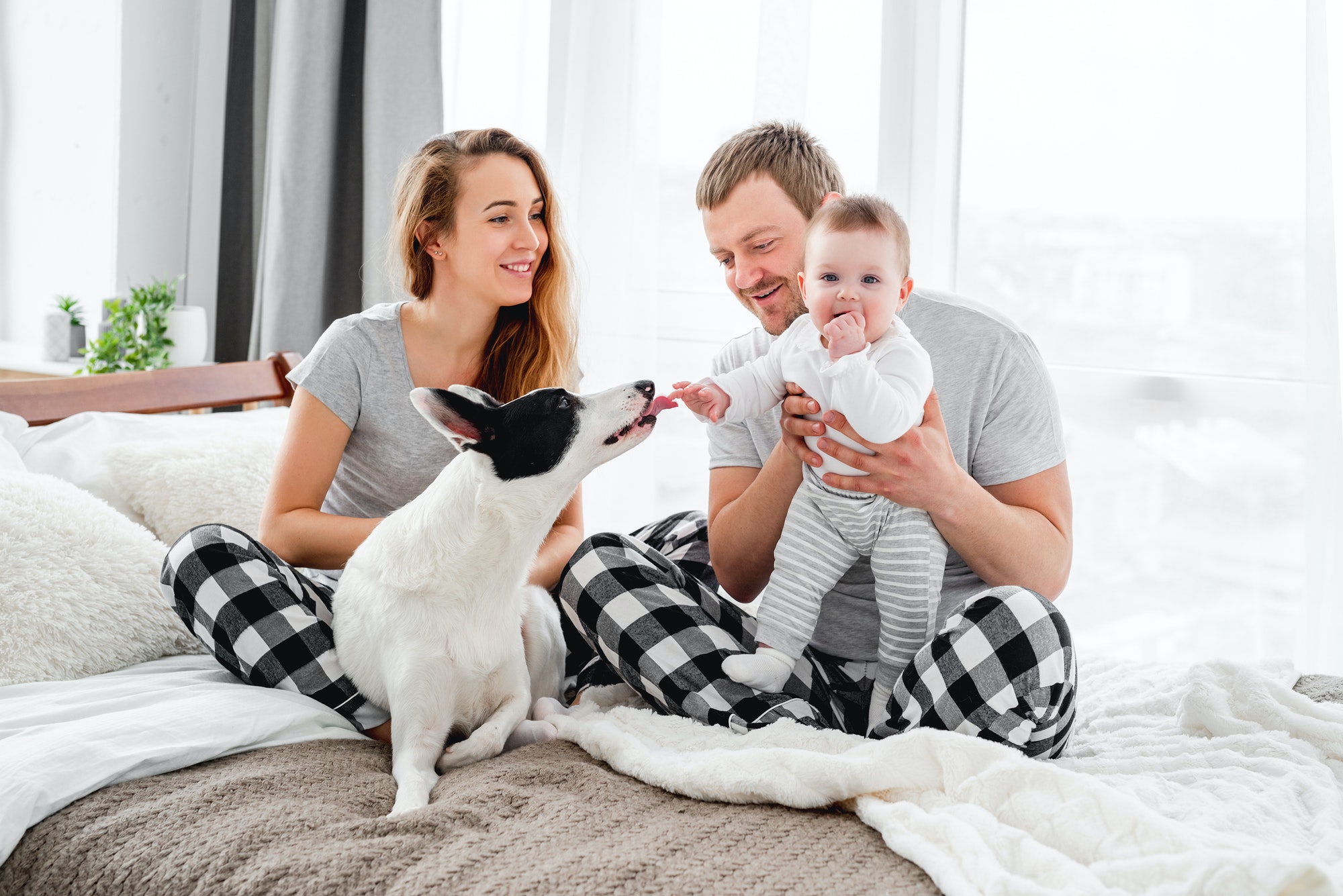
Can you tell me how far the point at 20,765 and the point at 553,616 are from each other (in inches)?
31.7

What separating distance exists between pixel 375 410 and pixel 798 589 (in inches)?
33.3

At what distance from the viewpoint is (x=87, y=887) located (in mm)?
1068

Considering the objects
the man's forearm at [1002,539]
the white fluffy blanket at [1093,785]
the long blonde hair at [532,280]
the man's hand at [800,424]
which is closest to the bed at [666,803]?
the white fluffy blanket at [1093,785]

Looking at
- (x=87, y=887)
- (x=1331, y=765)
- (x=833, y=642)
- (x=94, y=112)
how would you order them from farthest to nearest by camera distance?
1. (x=94, y=112)
2. (x=833, y=642)
3. (x=1331, y=765)
4. (x=87, y=887)

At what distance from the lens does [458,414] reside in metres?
1.32

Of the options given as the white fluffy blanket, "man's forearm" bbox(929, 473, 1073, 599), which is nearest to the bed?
the white fluffy blanket

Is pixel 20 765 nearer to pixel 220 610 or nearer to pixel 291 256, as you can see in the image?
pixel 220 610

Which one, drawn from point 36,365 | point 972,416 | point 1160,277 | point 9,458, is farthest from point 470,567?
point 36,365

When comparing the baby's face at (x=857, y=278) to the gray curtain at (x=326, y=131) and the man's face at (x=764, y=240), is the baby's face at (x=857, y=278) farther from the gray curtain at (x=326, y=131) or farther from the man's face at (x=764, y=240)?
the gray curtain at (x=326, y=131)

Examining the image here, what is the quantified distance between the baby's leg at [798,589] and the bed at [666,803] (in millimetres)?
127

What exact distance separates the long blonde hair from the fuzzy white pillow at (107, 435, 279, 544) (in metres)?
0.52

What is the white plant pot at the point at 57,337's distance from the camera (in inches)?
126

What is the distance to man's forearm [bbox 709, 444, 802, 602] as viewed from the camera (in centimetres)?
159

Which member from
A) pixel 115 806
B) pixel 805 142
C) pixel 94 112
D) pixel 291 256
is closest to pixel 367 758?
pixel 115 806
